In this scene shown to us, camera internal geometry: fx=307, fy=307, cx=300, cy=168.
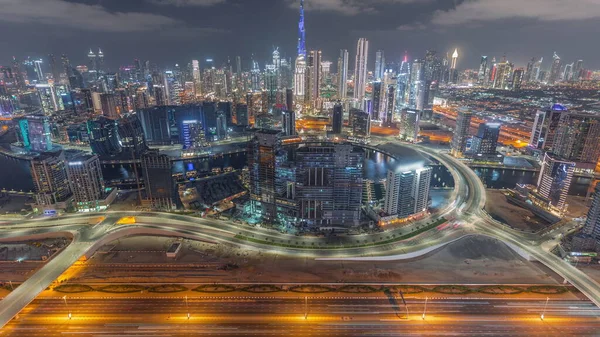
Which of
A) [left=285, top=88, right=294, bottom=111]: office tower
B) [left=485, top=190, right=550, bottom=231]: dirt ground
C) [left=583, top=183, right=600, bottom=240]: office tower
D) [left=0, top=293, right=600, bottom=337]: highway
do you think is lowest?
[left=0, top=293, right=600, bottom=337]: highway

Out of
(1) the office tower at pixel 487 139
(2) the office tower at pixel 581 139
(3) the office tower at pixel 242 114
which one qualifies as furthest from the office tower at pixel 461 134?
(3) the office tower at pixel 242 114

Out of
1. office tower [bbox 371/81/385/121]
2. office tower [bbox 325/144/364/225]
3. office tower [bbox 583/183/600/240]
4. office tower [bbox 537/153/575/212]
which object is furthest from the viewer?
office tower [bbox 371/81/385/121]

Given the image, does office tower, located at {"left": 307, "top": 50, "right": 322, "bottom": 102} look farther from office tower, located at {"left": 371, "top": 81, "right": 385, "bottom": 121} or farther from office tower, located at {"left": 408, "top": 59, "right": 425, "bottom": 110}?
office tower, located at {"left": 408, "top": 59, "right": 425, "bottom": 110}

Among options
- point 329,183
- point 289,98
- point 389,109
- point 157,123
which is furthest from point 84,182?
point 389,109

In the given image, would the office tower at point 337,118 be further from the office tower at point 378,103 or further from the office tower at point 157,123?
the office tower at point 157,123

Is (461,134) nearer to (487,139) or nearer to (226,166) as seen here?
(487,139)

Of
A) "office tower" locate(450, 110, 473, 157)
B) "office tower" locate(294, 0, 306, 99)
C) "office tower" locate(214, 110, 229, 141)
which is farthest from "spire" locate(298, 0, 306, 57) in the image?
"office tower" locate(450, 110, 473, 157)

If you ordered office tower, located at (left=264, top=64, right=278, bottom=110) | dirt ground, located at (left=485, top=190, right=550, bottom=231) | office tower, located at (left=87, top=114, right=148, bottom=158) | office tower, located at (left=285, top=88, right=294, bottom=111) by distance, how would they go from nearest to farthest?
dirt ground, located at (left=485, top=190, right=550, bottom=231) < office tower, located at (left=87, top=114, right=148, bottom=158) < office tower, located at (left=285, top=88, right=294, bottom=111) < office tower, located at (left=264, top=64, right=278, bottom=110)
